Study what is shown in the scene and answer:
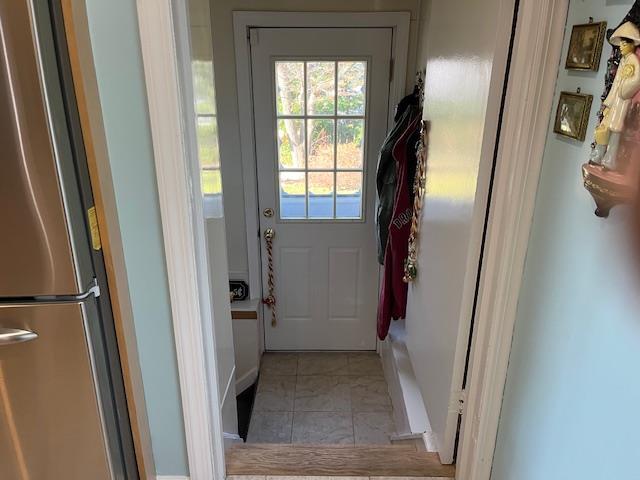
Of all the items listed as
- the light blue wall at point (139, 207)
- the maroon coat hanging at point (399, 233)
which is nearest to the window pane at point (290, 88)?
the maroon coat hanging at point (399, 233)

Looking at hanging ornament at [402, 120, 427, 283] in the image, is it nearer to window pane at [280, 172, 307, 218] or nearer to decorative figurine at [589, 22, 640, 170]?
window pane at [280, 172, 307, 218]

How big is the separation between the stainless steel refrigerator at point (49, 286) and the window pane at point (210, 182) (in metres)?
0.34

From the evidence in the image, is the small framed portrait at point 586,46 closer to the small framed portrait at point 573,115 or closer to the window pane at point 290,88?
the small framed portrait at point 573,115

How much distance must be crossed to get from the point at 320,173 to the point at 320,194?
0.13 m

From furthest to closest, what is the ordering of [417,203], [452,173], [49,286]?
[417,203], [452,173], [49,286]

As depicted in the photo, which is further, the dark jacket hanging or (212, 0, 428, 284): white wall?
(212, 0, 428, 284): white wall

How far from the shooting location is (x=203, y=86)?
139 cm

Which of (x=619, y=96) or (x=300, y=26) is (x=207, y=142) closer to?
(x=619, y=96)

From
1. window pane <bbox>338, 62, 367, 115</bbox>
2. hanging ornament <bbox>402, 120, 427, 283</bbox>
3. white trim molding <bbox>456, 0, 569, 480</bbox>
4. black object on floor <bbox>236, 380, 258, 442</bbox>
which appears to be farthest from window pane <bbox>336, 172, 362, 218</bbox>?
white trim molding <bbox>456, 0, 569, 480</bbox>

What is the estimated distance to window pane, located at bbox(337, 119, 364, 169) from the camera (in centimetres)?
264

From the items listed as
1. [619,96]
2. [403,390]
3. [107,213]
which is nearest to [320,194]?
[403,390]

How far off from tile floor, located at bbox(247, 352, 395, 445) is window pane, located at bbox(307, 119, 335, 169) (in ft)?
4.26

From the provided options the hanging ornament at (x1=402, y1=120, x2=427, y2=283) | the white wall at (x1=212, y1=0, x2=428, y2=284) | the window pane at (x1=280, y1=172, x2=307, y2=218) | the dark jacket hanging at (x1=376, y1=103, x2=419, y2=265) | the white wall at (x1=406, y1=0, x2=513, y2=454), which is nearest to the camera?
the white wall at (x1=406, y1=0, x2=513, y2=454)

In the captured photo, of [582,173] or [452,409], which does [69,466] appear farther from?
[582,173]
